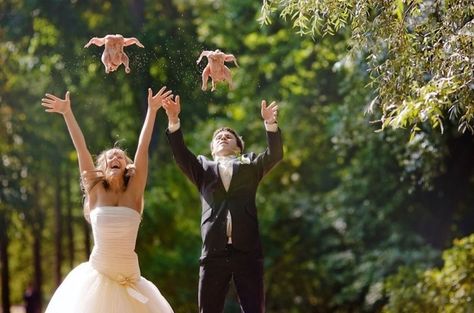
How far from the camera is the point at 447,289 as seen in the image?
12523mm

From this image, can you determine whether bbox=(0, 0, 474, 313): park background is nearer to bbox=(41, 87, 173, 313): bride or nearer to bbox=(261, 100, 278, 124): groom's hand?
bbox=(261, 100, 278, 124): groom's hand

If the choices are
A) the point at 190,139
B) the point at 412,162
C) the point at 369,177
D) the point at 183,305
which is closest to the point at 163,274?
the point at 183,305

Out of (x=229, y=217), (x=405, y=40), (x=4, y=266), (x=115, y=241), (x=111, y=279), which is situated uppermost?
(x=4, y=266)

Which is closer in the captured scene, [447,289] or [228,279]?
[228,279]

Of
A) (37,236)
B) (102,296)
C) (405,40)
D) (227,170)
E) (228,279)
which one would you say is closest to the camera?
(102,296)

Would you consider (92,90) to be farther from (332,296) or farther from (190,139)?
(332,296)

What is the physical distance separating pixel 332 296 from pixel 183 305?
291cm

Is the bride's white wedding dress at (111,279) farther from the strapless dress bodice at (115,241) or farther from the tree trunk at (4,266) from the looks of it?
the tree trunk at (4,266)

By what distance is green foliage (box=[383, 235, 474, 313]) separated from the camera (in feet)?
39.5

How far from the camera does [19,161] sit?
1986 centimetres

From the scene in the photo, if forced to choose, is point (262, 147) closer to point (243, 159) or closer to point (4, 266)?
point (4, 266)

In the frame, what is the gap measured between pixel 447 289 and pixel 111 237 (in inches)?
260

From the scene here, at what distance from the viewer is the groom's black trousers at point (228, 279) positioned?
6.98 metres

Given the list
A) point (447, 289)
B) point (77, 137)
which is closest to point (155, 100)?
point (77, 137)
